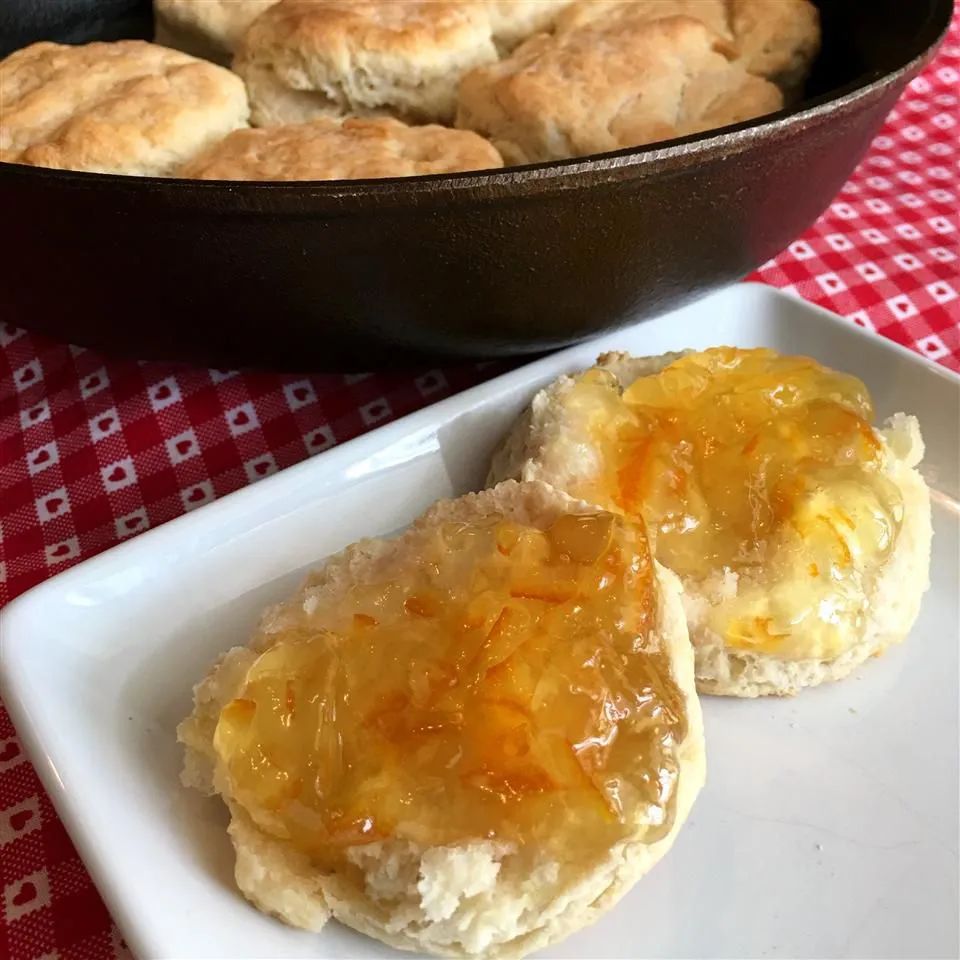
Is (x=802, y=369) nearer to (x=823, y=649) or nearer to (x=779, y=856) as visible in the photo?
(x=823, y=649)

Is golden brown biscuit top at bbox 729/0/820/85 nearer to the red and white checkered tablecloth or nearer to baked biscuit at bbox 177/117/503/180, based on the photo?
the red and white checkered tablecloth

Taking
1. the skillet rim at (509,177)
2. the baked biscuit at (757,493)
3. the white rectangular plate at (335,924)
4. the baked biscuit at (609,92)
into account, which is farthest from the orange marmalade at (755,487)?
the baked biscuit at (609,92)

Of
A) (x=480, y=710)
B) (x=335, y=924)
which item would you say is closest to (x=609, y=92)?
(x=480, y=710)

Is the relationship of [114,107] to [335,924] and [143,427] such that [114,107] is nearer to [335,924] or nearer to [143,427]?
[143,427]

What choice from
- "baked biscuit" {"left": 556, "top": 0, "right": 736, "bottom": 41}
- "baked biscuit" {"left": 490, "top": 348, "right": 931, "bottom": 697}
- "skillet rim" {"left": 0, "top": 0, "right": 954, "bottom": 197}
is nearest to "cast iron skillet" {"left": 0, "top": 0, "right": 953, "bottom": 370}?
"skillet rim" {"left": 0, "top": 0, "right": 954, "bottom": 197}

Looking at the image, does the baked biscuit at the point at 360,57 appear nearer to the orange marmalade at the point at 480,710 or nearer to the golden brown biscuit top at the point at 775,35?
the golden brown biscuit top at the point at 775,35
